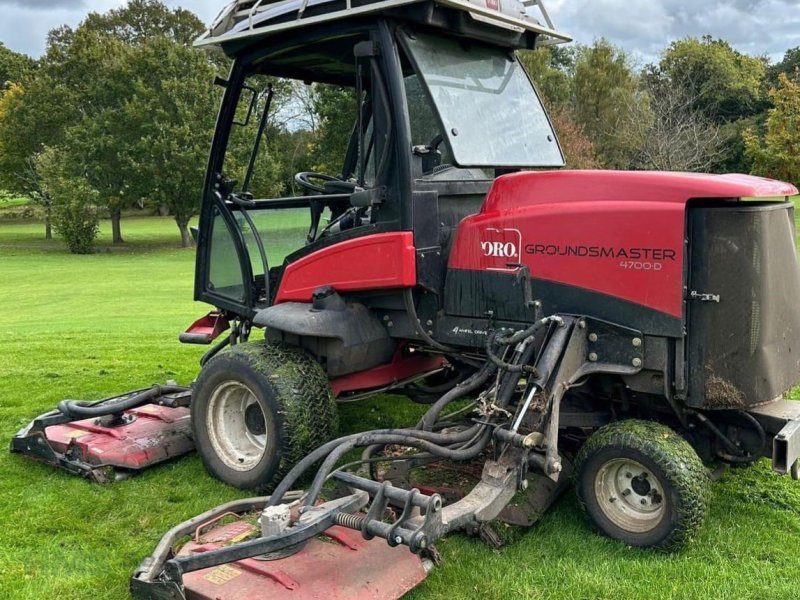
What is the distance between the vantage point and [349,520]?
10.4 feet

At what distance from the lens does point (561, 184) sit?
149 inches

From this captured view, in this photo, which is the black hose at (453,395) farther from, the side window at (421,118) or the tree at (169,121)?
the tree at (169,121)

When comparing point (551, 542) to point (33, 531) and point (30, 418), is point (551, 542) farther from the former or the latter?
point (30, 418)

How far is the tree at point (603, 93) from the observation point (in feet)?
116

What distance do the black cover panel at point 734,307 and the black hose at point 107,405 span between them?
11.5 feet

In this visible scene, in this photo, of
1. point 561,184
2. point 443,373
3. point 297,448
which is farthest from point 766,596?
point 443,373

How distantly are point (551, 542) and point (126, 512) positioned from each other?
230cm

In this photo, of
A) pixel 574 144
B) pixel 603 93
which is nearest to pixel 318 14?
pixel 574 144

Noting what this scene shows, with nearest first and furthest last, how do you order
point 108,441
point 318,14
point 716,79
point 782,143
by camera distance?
point 318,14, point 108,441, point 782,143, point 716,79

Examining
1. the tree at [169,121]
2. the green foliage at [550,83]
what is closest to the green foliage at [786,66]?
the green foliage at [550,83]

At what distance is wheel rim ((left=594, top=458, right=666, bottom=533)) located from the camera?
3.59m

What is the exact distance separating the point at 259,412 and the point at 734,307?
2.66 m

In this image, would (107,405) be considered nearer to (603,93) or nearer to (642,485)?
(642,485)

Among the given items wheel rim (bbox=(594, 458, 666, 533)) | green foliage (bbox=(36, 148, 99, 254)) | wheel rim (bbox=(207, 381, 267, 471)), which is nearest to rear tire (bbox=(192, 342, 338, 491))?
wheel rim (bbox=(207, 381, 267, 471))
